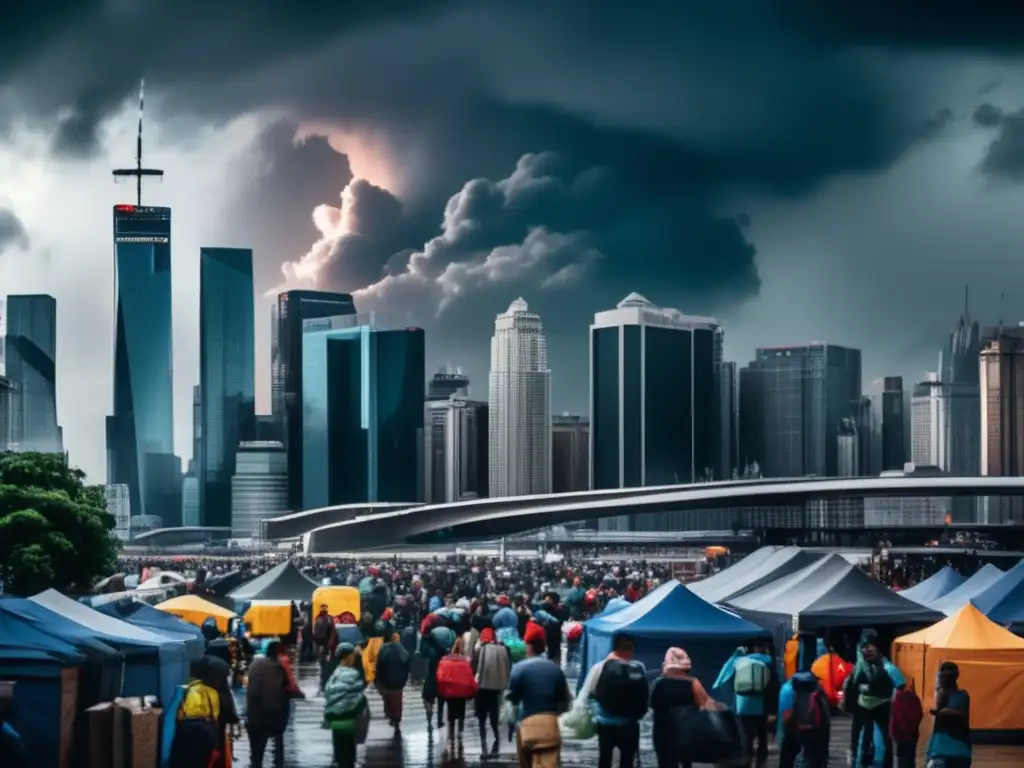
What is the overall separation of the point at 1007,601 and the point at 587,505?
112684 millimetres

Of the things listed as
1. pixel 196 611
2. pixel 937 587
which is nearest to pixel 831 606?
pixel 937 587

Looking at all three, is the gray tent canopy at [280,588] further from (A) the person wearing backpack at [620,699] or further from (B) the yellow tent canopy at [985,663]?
(A) the person wearing backpack at [620,699]

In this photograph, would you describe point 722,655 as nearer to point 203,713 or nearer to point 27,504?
point 203,713

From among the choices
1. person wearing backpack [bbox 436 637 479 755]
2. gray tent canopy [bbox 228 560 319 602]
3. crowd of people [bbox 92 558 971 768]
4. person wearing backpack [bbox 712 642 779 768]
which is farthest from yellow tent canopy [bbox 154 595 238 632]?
person wearing backpack [bbox 712 642 779 768]

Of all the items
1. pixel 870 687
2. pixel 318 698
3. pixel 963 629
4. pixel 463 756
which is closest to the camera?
pixel 870 687

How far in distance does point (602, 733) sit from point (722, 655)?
633 cm

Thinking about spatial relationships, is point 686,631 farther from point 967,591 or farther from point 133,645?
point 133,645

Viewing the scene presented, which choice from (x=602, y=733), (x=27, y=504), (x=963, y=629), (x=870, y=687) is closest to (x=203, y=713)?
(x=602, y=733)

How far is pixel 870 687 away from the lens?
1528 centimetres

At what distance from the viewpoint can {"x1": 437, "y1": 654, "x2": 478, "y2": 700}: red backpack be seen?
1675 cm

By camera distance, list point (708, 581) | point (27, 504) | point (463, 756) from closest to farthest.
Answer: point (463, 756)
point (708, 581)
point (27, 504)

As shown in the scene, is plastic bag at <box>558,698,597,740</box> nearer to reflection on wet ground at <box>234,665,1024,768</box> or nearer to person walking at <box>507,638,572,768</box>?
person walking at <box>507,638,572,768</box>

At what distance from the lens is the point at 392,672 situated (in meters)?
18.0

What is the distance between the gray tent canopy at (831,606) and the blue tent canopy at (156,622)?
258 inches
